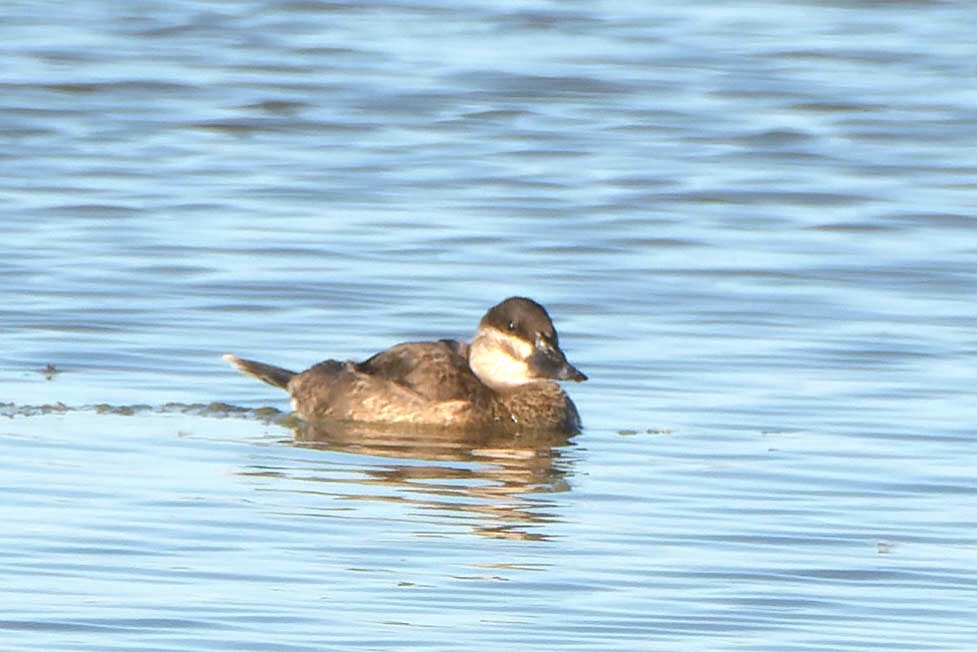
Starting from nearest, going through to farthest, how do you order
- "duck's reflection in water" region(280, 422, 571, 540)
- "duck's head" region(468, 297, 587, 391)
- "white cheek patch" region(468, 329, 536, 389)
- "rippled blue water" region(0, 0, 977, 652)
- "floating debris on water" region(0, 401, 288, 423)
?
"rippled blue water" region(0, 0, 977, 652), "duck's reflection in water" region(280, 422, 571, 540), "floating debris on water" region(0, 401, 288, 423), "duck's head" region(468, 297, 587, 391), "white cheek patch" region(468, 329, 536, 389)

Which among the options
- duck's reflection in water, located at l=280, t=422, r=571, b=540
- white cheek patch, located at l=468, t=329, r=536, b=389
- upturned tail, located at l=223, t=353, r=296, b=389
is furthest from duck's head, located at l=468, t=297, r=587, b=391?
upturned tail, located at l=223, t=353, r=296, b=389

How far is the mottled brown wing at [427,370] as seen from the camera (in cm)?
1134

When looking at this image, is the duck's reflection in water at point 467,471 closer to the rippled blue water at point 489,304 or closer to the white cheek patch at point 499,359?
the rippled blue water at point 489,304

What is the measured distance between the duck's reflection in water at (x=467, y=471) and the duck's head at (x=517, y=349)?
29 centimetres

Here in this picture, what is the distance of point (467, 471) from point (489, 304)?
333cm

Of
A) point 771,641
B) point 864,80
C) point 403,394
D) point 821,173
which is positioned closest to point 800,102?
point 864,80

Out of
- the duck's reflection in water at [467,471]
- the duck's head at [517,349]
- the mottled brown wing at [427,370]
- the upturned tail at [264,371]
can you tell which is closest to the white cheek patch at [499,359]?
the duck's head at [517,349]

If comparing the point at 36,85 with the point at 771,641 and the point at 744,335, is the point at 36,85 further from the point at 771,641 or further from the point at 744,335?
the point at 771,641

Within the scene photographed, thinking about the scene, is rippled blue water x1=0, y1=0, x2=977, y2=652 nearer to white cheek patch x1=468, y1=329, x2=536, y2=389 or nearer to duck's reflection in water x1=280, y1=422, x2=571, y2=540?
duck's reflection in water x1=280, y1=422, x2=571, y2=540

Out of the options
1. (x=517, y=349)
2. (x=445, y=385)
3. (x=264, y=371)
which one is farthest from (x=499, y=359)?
(x=264, y=371)

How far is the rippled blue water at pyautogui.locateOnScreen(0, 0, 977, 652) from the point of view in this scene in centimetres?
784

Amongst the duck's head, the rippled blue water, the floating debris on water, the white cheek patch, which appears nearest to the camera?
the rippled blue water

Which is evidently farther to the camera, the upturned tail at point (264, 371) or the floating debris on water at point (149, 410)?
the upturned tail at point (264, 371)

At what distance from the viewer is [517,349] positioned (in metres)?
11.5
